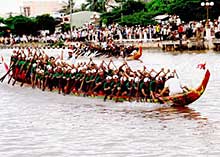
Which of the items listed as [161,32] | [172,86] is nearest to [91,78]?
[172,86]

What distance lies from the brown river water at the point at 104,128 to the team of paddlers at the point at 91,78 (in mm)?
322

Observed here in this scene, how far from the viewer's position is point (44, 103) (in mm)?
22094

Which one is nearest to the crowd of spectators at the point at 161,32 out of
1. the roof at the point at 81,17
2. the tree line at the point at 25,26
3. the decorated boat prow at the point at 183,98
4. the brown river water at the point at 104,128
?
the tree line at the point at 25,26

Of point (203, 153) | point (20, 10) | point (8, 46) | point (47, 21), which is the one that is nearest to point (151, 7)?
point (8, 46)

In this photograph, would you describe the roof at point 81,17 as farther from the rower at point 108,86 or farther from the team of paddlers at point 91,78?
the rower at point 108,86

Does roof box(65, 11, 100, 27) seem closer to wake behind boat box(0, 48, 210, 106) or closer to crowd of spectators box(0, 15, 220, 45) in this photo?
crowd of spectators box(0, 15, 220, 45)

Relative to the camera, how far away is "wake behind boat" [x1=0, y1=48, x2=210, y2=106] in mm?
18719

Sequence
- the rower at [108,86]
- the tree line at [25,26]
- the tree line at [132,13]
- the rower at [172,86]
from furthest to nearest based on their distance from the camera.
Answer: the tree line at [25,26]
the tree line at [132,13]
the rower at [108,86]
the rower at [172,86]

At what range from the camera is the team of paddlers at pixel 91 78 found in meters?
19.0

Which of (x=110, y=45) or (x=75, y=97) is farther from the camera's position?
(x=110, y=45)

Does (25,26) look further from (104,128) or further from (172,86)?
(104,128)

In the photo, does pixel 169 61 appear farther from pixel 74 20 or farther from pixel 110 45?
pixel 74 20

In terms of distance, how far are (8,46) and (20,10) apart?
246 ft

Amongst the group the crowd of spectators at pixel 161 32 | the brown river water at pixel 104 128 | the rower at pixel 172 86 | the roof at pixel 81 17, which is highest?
the roof at pixel 81 17
